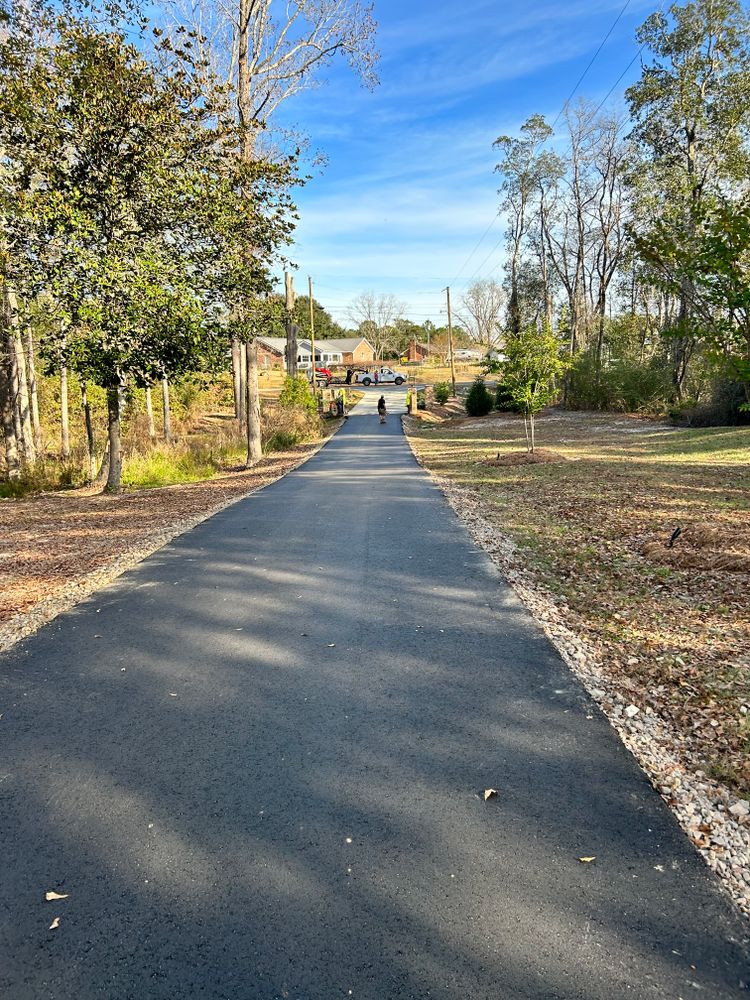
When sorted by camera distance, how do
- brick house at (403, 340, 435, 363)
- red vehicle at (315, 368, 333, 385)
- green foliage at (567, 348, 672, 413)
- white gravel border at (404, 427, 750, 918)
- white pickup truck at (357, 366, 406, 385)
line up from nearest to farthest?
1. white gravel border at (404, 427, 750, 918)
2. green foliage at (567, 348, 672, 413)
3. red vehicle at (315, 368, 333, 385)
4. white pickup truck at (357, 366, 406, 385)
5. brick house at (403, 340, 435, 363)

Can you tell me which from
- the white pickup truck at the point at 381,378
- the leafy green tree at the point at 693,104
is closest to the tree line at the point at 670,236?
the leafy green tree at the point at 693,104

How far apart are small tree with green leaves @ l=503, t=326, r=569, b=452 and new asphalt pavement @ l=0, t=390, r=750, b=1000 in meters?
10.6

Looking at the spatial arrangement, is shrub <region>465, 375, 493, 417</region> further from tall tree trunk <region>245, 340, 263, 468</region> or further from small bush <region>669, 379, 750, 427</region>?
tall tree trunk <region>245, 340, 263, 468</region>

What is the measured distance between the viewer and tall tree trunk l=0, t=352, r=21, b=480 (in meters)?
14.2

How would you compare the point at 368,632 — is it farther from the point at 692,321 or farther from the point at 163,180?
the point at 163,180

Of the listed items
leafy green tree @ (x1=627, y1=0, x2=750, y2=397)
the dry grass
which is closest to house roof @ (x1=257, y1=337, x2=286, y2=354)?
leafy green tree @ (x1=627, y1=0, x2=750, y2=397)

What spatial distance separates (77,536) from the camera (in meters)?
8.19

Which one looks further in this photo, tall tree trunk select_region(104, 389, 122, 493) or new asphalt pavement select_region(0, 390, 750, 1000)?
tall tree trunk select_region(104, 389, 122, 493)

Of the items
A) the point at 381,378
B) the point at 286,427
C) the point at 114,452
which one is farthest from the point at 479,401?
the point at 381,378

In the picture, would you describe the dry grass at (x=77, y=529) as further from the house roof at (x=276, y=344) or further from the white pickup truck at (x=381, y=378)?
the house roof at (x=276, y=344)

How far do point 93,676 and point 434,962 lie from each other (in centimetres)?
290

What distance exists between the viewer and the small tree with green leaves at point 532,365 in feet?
46.8

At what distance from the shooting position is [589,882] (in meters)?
2.21

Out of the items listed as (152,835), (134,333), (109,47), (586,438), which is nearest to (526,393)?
(586,438)
